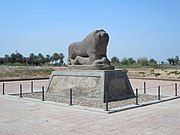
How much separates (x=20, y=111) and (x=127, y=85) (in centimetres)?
651

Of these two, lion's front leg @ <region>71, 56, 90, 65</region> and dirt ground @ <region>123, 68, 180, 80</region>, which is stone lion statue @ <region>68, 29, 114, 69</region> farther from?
dirt ground @ <region>123, 68, 180, 80</region>

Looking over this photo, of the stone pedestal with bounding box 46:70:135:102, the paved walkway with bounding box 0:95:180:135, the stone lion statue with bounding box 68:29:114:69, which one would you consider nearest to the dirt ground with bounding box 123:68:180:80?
the stone lion statue with bounding box 68:29:114:69

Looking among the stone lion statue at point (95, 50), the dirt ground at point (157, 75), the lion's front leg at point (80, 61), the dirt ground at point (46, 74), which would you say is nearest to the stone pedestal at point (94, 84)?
the stone lion statue at point (95, 50)

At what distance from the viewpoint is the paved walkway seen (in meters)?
8.35

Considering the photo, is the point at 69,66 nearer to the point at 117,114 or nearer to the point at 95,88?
the point at 95,88

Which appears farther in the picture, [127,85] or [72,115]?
[127,85]

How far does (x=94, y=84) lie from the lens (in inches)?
584

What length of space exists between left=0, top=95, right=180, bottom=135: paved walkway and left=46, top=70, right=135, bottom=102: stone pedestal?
8.27 feet

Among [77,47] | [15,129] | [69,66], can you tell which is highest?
[77,47]

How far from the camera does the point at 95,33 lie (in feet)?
52.7

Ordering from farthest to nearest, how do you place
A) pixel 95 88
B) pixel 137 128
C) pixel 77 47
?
pixel 77 47 < pixel 95 88 < pixel 137 128

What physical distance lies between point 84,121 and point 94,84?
526cm

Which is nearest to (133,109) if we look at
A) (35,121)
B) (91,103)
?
Answer: (91,103)

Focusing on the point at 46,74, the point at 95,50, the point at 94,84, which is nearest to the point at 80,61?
the point at 95,50
